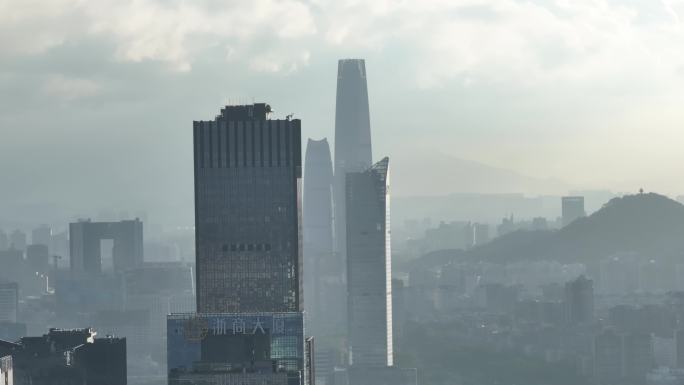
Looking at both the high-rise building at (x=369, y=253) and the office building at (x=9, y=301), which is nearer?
the high-rise building at (x=369, y=253)

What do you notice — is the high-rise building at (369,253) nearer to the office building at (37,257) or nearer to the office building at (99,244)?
the office building at (99,244)

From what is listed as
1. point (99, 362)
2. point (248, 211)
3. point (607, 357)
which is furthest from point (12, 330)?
point (99, 362)

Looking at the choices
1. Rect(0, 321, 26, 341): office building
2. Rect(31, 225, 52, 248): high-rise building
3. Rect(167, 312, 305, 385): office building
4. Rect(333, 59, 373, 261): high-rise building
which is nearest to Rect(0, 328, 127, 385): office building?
Rect(167, 312, 305, 385): office building

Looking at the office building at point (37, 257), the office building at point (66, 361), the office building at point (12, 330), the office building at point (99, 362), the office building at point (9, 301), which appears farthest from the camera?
the office building at point (37, 257)

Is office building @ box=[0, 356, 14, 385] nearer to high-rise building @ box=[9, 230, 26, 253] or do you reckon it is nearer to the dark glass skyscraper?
the dark glass skyscraper

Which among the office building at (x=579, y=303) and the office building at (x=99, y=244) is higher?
the office building at (x=99, y=244)

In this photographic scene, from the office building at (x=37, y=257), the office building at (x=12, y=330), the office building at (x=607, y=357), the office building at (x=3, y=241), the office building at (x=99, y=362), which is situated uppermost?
the office building at (x=3, y=241)

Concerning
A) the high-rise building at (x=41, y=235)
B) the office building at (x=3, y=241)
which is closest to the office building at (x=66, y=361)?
the office building at (x=3, y=241)
